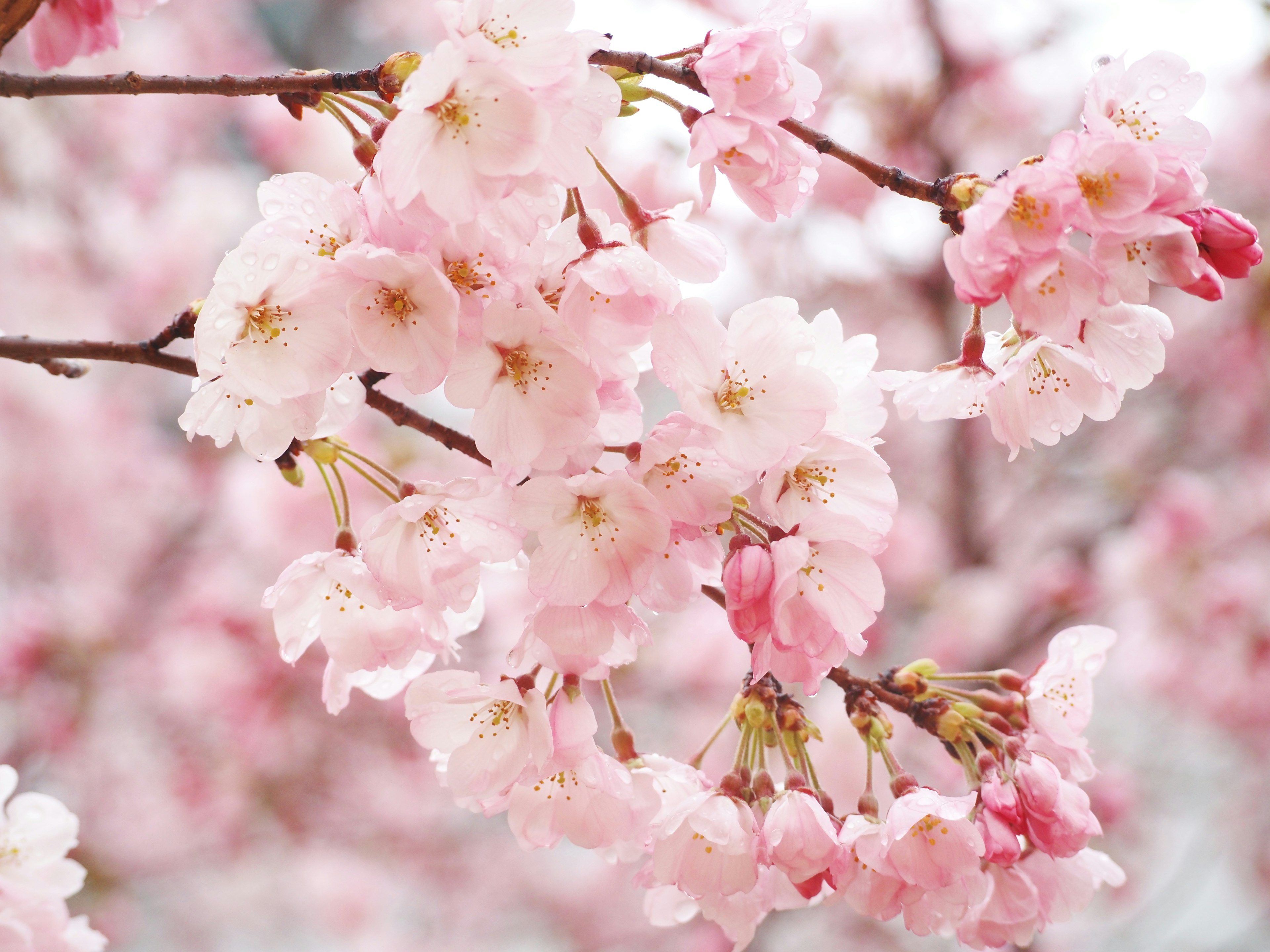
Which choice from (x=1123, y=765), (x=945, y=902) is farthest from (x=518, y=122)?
(x=1123, y=765)

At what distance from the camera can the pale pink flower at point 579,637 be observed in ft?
1.73

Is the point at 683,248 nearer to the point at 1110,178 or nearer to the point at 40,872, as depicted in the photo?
the point at 1110,178

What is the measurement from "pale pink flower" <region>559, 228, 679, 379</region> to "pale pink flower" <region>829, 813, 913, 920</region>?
0.32 m

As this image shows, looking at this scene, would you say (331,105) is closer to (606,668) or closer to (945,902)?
(606,668)

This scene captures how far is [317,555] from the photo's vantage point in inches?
23.7

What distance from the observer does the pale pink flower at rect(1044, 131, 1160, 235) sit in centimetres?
44

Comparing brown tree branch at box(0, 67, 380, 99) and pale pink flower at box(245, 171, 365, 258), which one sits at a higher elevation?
brown tree branch at box(0, 67, 380, 99)

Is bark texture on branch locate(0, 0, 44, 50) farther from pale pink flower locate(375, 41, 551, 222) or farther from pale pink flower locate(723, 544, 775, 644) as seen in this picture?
pale pink flower locate(723, 544, 775, 644)

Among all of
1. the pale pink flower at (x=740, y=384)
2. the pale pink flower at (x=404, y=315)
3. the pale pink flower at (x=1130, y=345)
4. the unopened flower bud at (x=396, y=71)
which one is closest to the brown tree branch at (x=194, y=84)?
the unopened flower bud at (x=396, y=71)

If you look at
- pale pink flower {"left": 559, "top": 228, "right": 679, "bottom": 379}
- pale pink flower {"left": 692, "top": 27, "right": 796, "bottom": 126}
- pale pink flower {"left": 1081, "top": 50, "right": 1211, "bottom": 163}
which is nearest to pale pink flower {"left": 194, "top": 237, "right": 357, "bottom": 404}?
pale pink flower {"left": 559, "top": 228, "right": 679, "bottom": 379}

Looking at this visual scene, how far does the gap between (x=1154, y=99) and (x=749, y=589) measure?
1.18ft

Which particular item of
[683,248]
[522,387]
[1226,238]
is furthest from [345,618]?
[1226,238]

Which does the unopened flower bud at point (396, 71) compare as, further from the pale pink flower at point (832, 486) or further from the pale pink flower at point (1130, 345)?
the pale pink flower at point (1130, 345)

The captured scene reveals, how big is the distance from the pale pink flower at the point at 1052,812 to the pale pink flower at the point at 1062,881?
0.23 feet
